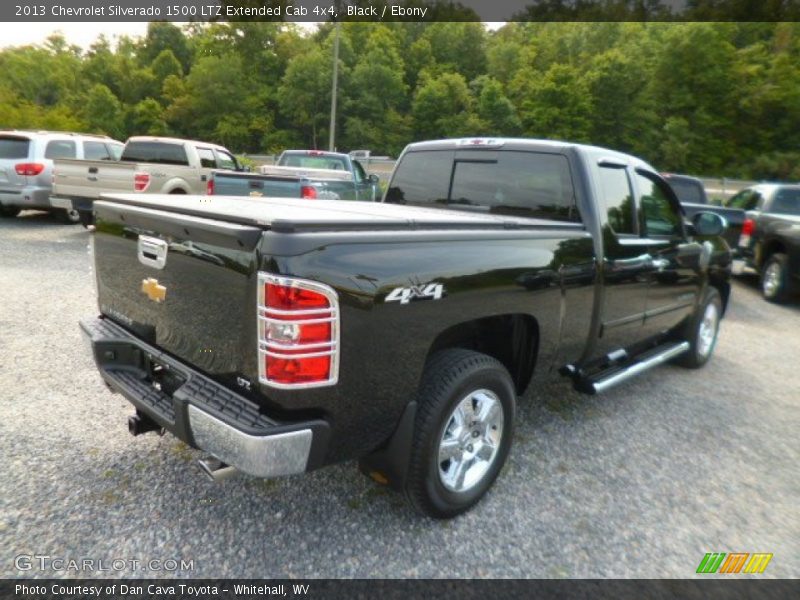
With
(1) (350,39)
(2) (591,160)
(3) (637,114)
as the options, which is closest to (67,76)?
(1) (350,39)

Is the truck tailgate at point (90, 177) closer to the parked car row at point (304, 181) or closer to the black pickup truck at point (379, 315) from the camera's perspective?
the parked car row at point (304, 181)

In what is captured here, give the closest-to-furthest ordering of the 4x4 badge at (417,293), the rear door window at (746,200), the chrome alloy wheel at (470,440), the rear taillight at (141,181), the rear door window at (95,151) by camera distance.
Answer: the 4x4 badge at (417,293) < the chrome alloy wheel at (470,440) < the rear taillight at (141,181) < the rear door window at (746,200) < the rear door window at (95,151)

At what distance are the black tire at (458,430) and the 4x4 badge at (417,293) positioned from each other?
398mm

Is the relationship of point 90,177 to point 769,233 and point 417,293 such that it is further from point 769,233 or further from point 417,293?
point 769,233

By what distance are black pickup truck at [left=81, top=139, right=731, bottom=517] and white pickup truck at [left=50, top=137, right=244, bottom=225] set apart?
7043 mm

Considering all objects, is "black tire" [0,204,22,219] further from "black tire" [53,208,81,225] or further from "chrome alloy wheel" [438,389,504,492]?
"chrome alloy wheel" [438,389,504,492]

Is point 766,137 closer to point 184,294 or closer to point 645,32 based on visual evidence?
point 645,32

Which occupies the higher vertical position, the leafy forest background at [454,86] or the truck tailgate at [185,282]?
the leafy forest background at [454,86]

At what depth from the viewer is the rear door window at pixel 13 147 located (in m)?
10.7

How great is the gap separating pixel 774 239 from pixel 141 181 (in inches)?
422

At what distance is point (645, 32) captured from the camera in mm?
61469

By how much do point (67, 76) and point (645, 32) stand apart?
7188cm
